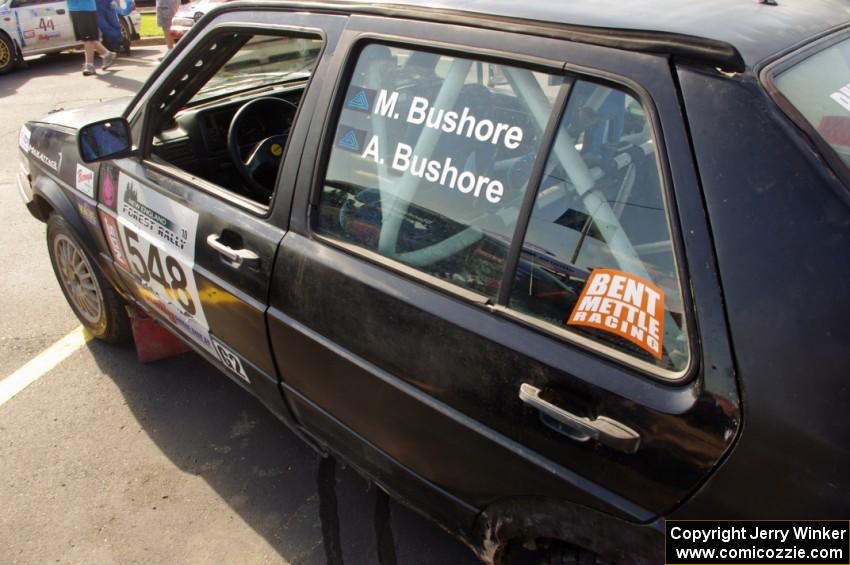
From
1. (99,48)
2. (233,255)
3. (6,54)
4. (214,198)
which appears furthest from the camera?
(6,54)

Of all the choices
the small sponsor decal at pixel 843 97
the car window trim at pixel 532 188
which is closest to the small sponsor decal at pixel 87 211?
the car window trim at pixel 532 188

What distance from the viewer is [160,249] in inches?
100

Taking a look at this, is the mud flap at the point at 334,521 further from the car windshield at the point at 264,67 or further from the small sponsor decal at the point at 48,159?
the car windshield at the point at 264,67

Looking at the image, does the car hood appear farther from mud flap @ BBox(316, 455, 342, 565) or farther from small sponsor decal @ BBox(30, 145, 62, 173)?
mud flap @ BBox(316, 455, 342, 565)

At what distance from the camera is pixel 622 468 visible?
1.41 metres

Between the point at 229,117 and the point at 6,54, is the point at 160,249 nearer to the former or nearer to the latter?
the point at 229,117

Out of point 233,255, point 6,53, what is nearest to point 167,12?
point 6,53

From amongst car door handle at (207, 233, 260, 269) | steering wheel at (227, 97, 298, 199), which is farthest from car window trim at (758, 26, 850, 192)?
steering wheel at (227, 97, 298, 199)

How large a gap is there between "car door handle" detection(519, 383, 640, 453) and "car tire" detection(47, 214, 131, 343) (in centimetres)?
258

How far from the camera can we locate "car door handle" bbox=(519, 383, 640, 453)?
1.35 meters

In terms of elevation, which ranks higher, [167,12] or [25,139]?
[167,12]

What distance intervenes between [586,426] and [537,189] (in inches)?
21.5

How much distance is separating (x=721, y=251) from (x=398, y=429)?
3.35ft

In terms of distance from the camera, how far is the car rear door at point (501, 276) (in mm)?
1335
